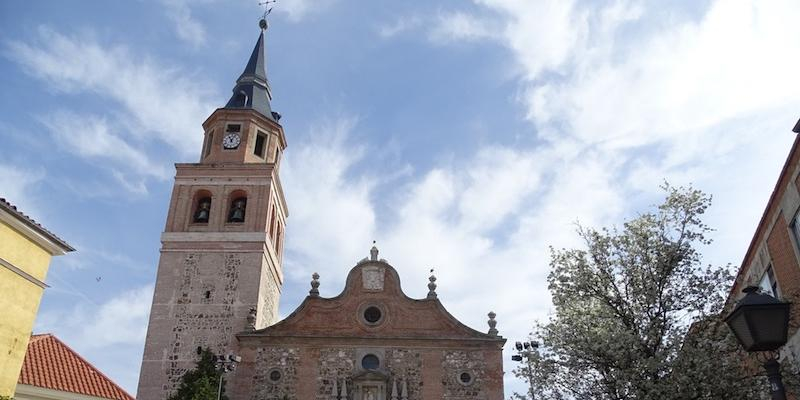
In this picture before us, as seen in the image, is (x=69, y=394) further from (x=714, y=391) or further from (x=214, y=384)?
(x=714, y=391)

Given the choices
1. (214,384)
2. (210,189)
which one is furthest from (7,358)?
(210,189)

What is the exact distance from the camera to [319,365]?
22.3 m

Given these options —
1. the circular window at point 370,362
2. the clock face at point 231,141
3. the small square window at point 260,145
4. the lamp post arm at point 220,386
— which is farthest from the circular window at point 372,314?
the clock face at point 231,141

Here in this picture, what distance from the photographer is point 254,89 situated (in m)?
29.7

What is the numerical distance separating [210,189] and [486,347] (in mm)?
13300

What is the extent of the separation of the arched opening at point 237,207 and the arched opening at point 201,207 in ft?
3.07

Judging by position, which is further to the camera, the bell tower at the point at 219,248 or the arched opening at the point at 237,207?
the arched opening at the point at 237,207

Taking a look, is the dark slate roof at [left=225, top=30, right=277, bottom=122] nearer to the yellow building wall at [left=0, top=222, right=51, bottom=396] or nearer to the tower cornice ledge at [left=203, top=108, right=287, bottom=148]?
the tower cornice ledge at [left=203, top=108, right=287, bottom=148]

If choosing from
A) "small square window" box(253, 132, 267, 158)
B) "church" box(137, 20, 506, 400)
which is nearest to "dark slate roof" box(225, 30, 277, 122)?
"small square window" box(253, 132, 267, 158)

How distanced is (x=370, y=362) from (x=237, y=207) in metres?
8.89

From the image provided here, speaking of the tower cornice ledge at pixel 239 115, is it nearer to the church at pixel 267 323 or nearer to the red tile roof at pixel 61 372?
the church at pixel 267 323

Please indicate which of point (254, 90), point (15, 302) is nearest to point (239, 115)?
point (254, 90)

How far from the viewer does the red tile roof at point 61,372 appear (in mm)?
17672

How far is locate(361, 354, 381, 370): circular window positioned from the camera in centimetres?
2233
